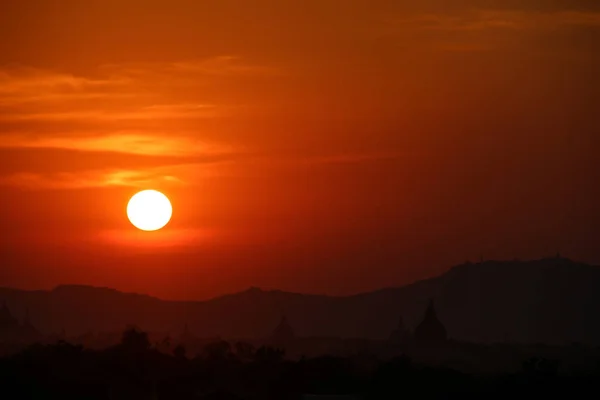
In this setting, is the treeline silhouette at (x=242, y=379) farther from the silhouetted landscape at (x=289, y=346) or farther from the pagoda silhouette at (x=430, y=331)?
the pagoda silhouette at (x=430, y=331)

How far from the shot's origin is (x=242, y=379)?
76.0m

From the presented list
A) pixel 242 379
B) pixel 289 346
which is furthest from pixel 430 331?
pixel 242 379

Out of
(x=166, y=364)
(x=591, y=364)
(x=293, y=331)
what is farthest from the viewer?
(x=293, y=331)

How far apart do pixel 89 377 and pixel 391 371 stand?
60.2 ft

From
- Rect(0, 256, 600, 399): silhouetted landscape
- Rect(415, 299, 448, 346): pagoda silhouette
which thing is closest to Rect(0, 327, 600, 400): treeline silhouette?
Rect(0, 256, 600, 399): silhouetted landscape

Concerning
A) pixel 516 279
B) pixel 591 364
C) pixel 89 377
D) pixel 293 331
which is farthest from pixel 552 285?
pixel 89 377

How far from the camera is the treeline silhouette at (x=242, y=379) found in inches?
2621

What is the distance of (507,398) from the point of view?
2682 inches

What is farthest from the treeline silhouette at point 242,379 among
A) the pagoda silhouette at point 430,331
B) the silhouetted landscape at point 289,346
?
the pagoda silhouette at point 430,331

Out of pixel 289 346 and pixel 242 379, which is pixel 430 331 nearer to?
pixel 289 346

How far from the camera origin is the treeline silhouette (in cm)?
6656

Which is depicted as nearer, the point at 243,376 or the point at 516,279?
the point at 243,376

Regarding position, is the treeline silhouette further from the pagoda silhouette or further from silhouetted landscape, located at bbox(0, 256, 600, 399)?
the pagoda silhouette

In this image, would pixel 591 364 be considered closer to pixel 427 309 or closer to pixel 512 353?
pixel 512 353
